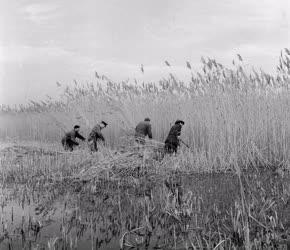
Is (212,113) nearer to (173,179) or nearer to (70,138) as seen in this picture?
(173,179)

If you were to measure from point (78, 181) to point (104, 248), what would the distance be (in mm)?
3250

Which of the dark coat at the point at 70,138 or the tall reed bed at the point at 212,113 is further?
the dark coat at the point at 70,138

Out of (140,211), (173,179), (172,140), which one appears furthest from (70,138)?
(140,211)

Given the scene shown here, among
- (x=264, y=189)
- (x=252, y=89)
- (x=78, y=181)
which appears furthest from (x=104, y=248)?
(x=252, y=89)

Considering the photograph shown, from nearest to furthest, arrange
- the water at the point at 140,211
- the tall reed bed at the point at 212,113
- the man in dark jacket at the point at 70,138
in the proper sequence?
the water at the point at 140,211 → the tall reed bed at the point at 212,113 → the man in dark jacket at the point at 70,138

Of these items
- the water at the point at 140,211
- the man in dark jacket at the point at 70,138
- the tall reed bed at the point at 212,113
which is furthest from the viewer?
the man in dark jacket at the point at 70,138

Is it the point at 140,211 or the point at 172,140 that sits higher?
the point at 172,140

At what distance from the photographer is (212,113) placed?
25.8ft

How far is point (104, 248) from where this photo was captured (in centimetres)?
326

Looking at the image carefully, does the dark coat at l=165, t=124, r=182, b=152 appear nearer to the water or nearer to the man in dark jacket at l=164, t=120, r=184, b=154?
the man in dark jacket at l=164, t=120, r=184, b=154

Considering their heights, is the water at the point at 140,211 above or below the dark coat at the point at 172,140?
below

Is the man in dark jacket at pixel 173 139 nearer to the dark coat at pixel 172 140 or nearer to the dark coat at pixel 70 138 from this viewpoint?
the dark coat at pixel 172 140

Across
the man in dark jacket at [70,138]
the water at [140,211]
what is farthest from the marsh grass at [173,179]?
the man in dark jacket at [70,138]

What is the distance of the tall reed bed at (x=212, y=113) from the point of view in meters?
7.31
